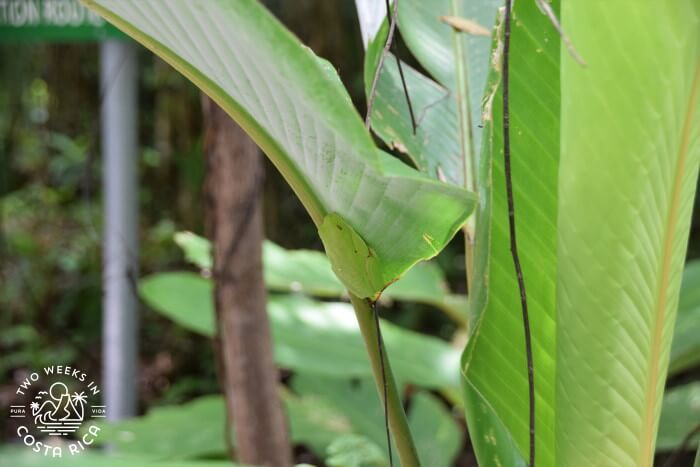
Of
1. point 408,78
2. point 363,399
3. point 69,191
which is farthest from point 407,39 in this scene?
point 69,191

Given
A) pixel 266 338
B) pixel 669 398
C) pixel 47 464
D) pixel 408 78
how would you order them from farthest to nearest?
pixel 669 398 → pixel 266 338 → pixel 408 78 → pixel 47 464

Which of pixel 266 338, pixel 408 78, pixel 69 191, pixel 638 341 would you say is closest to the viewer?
pixel 638 341

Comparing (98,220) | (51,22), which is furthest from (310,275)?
(98,220)

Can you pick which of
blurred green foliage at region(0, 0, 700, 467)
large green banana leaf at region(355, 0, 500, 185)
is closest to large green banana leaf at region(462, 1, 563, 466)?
large green banana leaf at region(355, 0, 500, 185)

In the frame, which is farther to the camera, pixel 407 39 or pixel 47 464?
pixel 407 39

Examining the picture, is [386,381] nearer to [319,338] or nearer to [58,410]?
[58,410]

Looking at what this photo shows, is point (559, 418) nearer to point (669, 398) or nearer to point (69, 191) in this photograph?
point (669, 398)
